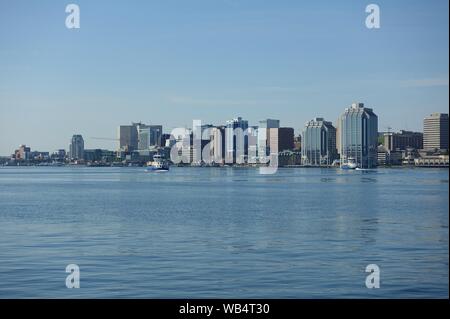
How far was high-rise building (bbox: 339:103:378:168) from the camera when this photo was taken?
143375mm

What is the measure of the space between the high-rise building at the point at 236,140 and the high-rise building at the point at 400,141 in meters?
32.8

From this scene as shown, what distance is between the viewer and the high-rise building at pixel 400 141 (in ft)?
536

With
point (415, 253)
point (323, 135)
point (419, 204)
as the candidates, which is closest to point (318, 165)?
point (323, 135)

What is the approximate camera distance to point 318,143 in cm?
17425

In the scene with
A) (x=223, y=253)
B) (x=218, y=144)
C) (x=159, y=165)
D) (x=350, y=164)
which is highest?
(x=218, y=144)

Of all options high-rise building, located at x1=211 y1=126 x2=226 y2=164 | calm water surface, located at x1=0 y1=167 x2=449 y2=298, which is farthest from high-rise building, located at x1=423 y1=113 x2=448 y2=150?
calm water surface, located at x1=0 y1=167 x2=449 y2=298

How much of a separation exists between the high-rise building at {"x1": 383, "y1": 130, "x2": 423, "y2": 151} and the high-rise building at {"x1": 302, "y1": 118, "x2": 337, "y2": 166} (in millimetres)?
13077

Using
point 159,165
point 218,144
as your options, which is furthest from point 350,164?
point 159,165

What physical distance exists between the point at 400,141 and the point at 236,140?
38478 mm

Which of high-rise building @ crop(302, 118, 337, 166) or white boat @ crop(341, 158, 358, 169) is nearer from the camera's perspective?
white boat @ crop(341, 158, 358, 169)

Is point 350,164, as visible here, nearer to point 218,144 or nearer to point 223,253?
point 218,144

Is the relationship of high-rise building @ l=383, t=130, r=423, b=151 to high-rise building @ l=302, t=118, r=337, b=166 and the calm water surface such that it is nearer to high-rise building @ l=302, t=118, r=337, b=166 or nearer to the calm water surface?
high-rise building @ l=302, t=118, r=337, b=166

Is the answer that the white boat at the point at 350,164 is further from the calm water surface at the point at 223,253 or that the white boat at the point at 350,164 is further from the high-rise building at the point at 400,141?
the calm water surface at the point at 223,253

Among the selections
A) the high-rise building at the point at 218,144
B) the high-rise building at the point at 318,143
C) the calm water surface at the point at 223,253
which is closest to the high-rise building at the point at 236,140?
the high-rise building at the point at 218,144
